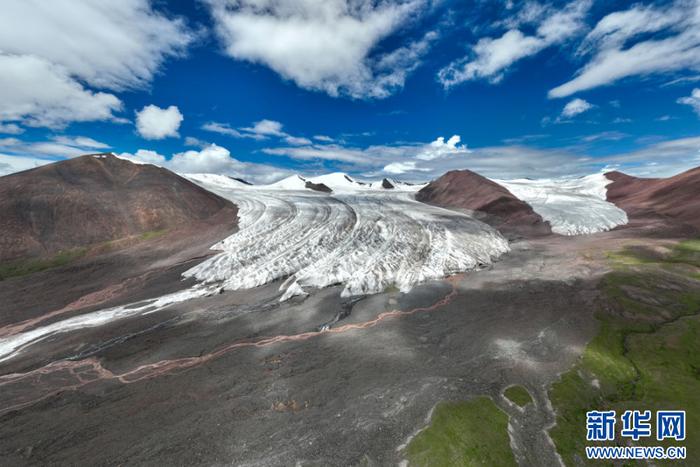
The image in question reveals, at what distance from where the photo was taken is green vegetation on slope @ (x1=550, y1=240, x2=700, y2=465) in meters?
9.35

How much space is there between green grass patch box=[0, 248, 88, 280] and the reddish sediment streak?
53.4ft

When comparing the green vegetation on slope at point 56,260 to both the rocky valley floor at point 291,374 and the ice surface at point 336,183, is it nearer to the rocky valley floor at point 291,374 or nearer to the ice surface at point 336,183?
the rocky valley floor at point 291,374

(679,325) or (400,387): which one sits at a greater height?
(679,325)

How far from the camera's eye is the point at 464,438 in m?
8.73

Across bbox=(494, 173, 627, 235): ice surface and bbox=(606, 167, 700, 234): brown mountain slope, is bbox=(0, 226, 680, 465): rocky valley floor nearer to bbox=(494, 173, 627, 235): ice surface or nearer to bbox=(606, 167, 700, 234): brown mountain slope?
bbox=(494, 173, 627, 235): ice surface

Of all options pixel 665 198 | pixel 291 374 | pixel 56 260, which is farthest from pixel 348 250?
pixel 665 198

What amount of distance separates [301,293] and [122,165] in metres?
Result: 37.3

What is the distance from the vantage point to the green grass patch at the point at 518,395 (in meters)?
10.0

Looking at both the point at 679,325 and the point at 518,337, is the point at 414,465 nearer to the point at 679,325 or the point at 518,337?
the point at 518,337

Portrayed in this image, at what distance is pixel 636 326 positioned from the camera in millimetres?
14008

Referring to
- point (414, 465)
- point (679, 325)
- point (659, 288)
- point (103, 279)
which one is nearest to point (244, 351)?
point (414, 465)

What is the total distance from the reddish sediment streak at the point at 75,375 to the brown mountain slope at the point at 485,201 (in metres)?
31.8

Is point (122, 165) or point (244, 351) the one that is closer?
point (244, 351)

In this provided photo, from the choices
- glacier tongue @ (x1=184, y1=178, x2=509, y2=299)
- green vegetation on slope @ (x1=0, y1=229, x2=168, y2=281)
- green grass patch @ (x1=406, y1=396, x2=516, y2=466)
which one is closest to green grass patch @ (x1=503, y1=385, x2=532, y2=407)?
green grass patch @ (x1=406, y1=396, x2=516, y2=466)
